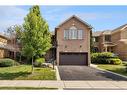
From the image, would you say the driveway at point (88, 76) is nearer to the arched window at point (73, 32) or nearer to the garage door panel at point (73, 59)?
the garage door panel at point (73, 59)

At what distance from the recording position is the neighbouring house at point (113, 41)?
4997 centimetres

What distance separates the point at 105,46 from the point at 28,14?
2931 cm

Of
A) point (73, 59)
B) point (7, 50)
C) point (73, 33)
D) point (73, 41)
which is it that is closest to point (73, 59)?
point (73, 59)

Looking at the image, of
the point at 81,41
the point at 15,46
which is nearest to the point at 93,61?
the point at 81,41

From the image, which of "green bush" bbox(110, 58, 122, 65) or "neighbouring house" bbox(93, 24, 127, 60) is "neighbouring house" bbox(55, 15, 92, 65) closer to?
"green bush" bbox(110, 58, 122, 65)

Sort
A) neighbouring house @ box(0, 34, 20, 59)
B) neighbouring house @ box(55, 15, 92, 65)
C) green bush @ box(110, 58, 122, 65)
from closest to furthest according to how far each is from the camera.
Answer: neighbouring house @ box(55, 15, 92, 65)
green bush @ box(110, 58, 122, 65)
neighbouring house @ box(0, 34, 20, 59)

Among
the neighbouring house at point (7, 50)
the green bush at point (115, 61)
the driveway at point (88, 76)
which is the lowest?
the driveway at point (88, 76)

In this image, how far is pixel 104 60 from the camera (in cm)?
4375

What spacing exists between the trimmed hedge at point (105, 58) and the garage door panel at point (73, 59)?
11.7 feet

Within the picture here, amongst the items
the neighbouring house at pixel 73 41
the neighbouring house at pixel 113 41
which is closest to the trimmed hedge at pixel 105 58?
the neighbouring house at pixel 73 41

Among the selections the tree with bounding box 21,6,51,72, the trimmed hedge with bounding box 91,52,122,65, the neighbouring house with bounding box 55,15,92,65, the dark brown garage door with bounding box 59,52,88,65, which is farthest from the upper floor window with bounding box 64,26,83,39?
the tree with bounding box 21,6,51,72

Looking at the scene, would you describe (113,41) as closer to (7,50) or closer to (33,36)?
(7,50)

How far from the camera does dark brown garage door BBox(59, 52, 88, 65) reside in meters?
41.9
